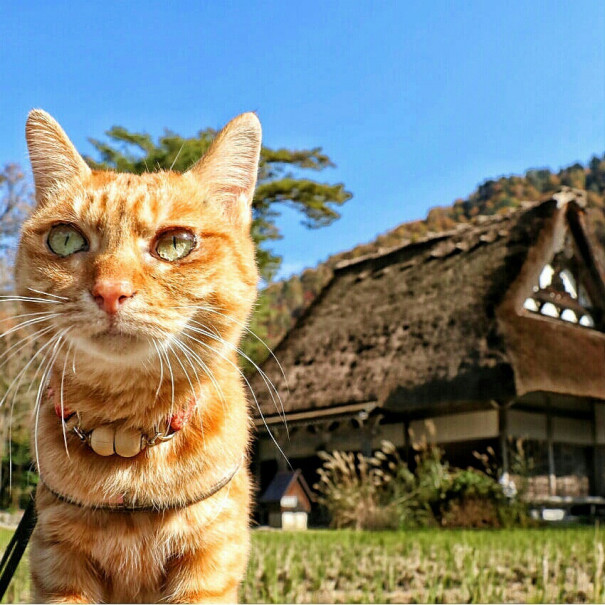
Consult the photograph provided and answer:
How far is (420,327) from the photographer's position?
14.0 metres

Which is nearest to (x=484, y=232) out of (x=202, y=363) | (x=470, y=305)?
(x=470, y=305)

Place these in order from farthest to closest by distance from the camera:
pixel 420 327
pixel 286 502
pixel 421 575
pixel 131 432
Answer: pixel 420 327, pixel 286 502, pixel 421 575, pixel 131 432

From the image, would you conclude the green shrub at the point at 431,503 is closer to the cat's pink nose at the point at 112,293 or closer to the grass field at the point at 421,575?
the grass field at the point at 421,575

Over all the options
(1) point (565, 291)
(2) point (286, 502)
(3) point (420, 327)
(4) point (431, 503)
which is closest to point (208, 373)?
(4) point (431, 503)

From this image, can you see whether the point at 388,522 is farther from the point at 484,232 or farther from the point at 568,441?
the point at 484,232

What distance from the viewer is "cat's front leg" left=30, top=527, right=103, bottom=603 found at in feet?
4.70

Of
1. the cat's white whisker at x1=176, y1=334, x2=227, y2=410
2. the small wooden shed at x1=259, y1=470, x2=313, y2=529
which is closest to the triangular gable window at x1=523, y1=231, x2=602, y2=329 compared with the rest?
the small wooden shed at x1=259, y1=470, x2=313, y2=529

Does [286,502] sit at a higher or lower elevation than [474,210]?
lower

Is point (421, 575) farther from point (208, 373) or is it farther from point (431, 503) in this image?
point (431, 503)

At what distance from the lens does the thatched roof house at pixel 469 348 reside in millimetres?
11875

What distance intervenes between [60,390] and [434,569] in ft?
11.3

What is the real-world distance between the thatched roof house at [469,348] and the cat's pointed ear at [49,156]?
10025 millimetres

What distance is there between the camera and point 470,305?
13250mm

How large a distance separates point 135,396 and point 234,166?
0.66 metres
